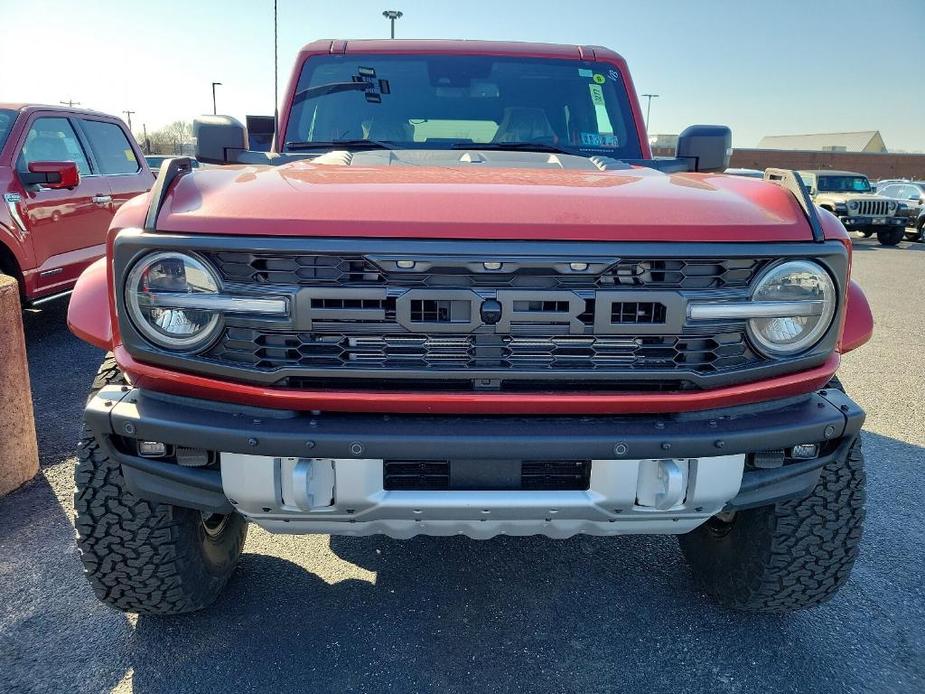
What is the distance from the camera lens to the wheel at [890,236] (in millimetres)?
17312

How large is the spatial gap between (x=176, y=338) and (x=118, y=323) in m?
0.15

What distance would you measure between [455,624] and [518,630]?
0.69 ft

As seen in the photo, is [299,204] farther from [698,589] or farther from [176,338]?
[698,589]

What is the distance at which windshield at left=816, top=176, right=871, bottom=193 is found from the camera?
718 inches

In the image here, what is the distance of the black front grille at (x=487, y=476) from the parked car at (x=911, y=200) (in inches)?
747

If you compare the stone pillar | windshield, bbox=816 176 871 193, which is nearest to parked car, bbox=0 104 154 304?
the stone pillar

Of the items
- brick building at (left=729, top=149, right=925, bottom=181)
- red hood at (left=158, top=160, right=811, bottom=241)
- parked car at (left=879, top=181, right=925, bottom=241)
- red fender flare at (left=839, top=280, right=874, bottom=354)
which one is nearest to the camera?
red hood at (left=158, top=160, right=811, bottom=241)

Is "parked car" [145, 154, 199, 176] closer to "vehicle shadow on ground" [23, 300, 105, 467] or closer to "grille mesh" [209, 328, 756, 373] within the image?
"grille mesh" [209, 328, 756, 373]

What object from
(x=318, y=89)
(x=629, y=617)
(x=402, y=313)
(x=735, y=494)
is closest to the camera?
(x=402, y=313)

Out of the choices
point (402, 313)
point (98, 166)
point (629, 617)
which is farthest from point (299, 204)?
point (98, 166)

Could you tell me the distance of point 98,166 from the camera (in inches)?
246

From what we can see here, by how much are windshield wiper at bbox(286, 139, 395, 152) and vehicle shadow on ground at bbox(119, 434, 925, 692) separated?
5.50 ft

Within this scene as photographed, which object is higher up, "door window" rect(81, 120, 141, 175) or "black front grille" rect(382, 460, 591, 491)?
"door window" rect(81, 120, 141, 175)

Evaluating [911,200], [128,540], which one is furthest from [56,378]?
[911,200]
